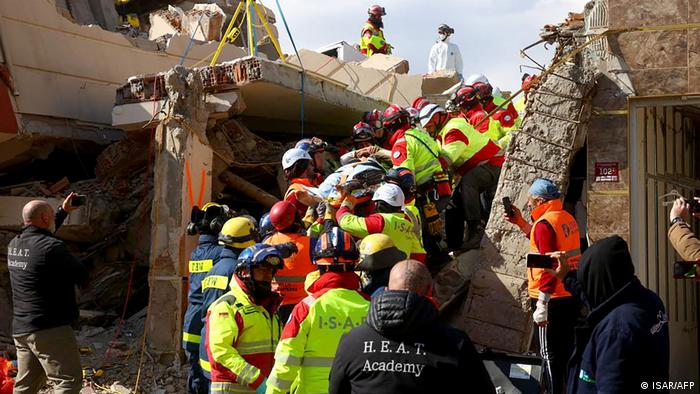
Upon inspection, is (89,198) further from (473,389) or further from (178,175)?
(473,389)

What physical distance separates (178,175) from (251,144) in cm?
164

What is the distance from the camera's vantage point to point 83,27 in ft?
38.6

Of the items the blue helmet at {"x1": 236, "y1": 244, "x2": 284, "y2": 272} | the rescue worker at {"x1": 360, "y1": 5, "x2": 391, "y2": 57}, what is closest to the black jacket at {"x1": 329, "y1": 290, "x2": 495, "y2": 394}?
the blue helmet at {"x1": 236, "y1": 244, "x2": 284, "y2": 272}

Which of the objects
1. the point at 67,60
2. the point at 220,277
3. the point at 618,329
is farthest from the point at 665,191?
the point at 67,60

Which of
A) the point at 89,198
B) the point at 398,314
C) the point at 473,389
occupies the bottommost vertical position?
the point at 473,389

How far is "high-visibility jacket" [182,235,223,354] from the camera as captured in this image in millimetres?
6840

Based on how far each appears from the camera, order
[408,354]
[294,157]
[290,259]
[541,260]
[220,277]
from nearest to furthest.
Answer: [408,354] → [541,260] → [220,277] → [290,259] → [294,157]

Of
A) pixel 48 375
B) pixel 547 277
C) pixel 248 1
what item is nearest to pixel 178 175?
pixel 248 1

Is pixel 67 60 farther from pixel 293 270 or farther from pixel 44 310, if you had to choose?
pixel 293 270

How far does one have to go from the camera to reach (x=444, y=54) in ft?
52.0

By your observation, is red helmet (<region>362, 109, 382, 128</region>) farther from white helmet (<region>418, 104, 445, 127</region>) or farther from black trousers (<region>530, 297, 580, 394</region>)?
black trousers (<region>530, 297, 580, 394</region>)

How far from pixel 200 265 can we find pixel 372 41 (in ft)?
35.6

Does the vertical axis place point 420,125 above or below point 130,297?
above

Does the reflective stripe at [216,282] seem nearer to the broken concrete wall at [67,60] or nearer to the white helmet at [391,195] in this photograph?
the white helmet at [391,195]
